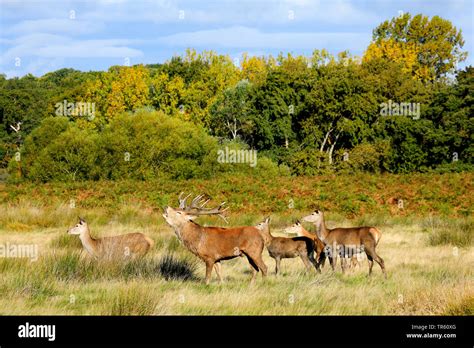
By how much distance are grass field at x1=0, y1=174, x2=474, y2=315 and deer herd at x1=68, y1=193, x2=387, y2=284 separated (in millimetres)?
374

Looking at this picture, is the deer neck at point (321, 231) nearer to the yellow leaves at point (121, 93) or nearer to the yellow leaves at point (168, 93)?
the yellow leaves at point (121, 93)

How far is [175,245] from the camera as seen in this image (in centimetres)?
1838

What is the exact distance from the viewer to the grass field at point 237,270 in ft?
35.8

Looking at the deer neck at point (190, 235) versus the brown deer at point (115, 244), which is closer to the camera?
the deer neck at point (190, 235)

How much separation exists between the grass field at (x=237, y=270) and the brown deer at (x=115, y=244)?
0.28m

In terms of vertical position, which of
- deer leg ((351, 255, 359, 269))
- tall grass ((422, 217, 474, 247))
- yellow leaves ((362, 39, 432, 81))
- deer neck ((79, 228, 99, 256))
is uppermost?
yellow leaves ((362, 39, 432, 81))

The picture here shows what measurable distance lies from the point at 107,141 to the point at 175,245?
117 ft

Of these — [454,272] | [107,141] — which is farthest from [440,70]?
[454,272]

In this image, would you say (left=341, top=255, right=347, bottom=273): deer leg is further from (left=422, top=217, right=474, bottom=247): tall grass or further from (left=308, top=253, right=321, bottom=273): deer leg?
(left=422, top=217, right=474, bottom=247): tall grass

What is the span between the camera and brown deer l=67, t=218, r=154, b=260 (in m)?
14.9

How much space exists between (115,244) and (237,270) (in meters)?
2.68

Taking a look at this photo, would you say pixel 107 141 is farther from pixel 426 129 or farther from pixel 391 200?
pixel 391 200

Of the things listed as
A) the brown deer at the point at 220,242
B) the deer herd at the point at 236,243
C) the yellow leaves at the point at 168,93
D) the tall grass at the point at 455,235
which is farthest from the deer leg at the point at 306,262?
the yellow leaves at the point at 168,93

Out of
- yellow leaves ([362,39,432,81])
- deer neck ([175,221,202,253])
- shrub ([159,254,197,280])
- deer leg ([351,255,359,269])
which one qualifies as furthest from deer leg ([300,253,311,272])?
yellow leaves ([362,39,432,81])
